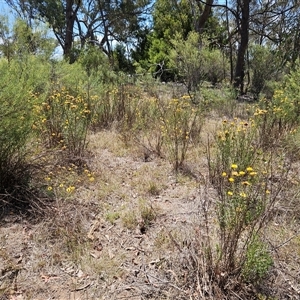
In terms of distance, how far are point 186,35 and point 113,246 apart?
1466 centimetres

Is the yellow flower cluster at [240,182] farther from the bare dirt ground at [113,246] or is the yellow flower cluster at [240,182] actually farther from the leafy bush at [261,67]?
the leafy bush at [261,67]

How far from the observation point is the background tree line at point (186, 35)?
25.8 feet

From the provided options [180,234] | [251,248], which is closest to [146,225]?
[180,234]

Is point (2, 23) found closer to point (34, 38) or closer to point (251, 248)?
point (34, 38)

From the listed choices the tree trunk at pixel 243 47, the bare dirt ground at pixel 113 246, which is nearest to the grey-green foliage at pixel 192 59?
the tree trunk at pixel 243 47

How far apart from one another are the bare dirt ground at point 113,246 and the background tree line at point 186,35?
16.5 feet

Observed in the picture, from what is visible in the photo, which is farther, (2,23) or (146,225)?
(2,23)

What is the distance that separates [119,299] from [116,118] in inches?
145

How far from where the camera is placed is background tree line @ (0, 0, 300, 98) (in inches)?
309

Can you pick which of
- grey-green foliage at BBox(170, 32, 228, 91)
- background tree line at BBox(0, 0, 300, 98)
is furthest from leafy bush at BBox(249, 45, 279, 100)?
grey-green foliage at BBox(170, 32, 228, 91)

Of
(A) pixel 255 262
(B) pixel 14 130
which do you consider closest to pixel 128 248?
(A) pixel 255 262

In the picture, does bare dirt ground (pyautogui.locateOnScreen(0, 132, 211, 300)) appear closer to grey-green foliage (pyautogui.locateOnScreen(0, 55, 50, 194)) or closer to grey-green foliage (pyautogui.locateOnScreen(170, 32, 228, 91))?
grey-green foliage (pyautogui.locateOnScreen(0, 55, 50, 194))

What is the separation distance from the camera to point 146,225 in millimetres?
2436

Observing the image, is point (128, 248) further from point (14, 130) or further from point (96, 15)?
point (96, 15)
